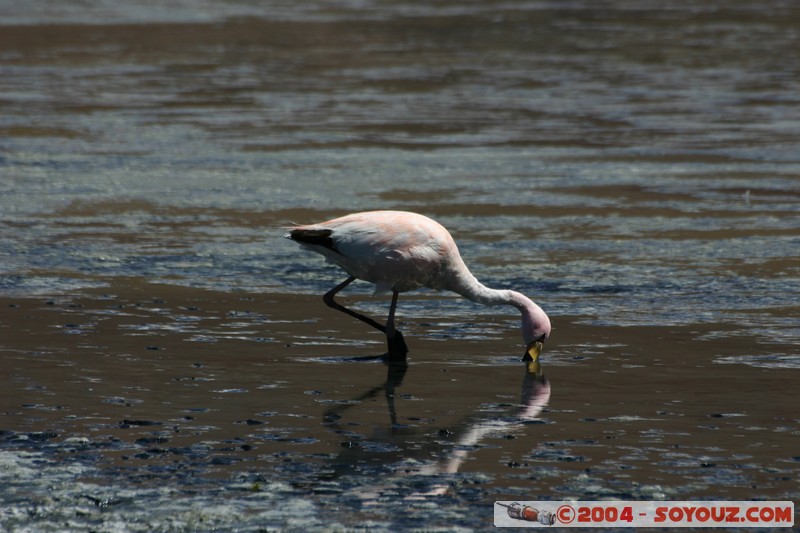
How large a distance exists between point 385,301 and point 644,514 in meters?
4.62

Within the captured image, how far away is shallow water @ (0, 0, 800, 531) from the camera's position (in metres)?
6.59

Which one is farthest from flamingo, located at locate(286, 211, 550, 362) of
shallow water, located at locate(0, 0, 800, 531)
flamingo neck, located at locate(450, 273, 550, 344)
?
shallow water, located at locate(0, 0, 800, 531)

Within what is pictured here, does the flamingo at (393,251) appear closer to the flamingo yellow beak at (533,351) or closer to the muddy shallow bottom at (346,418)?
the flamingo yellow beak at (533,351)

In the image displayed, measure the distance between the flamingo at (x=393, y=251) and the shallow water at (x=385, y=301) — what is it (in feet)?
0.94

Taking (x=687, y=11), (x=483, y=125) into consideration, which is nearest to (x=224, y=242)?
(x=483, y=125)

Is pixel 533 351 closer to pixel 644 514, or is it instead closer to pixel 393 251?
pixel 393 251

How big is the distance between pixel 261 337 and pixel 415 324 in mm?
1028

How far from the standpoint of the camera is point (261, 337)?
9.30m

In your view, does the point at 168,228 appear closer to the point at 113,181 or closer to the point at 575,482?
the point at 113,181

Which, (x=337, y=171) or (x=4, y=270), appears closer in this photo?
(x=4, y=270)

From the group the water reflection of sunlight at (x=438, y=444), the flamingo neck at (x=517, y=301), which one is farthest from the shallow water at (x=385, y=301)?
the flamingo neck at (x=517, y=301)

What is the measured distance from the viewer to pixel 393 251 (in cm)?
889

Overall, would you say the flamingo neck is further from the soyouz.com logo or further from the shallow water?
the soyouz.com logo

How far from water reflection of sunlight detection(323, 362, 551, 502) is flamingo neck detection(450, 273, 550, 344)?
7.3 inches
